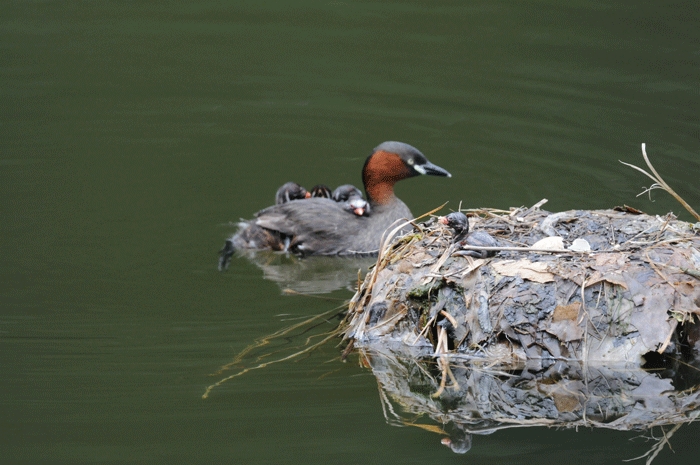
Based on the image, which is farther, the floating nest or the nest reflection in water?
the floating nest

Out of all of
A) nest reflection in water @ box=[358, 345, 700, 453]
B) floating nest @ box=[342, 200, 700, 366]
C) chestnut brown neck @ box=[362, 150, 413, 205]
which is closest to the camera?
nest reflection in water @ box=[358, 345, 700, 453]

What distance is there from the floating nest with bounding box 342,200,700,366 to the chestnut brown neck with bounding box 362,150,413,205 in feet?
9.28

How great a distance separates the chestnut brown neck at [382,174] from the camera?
8297mm

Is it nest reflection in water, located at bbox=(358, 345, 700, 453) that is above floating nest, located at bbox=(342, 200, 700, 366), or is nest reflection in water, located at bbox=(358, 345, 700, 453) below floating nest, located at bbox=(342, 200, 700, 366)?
below

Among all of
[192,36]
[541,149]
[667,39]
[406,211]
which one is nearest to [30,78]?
[192,36]

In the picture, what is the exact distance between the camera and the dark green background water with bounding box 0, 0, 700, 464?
437 cm

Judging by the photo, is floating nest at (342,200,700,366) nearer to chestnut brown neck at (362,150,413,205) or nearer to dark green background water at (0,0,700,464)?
dark green background water at (0,0,700,464)

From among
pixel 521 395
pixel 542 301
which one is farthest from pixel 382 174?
pixel 521 395

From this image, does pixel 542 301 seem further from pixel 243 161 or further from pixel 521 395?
pixel 243 161

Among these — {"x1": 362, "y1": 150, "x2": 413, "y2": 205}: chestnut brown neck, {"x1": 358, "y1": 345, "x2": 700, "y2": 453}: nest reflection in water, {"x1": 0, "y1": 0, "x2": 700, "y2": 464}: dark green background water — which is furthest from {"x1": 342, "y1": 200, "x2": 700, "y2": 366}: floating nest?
{"x1": 362, "y1": 150, "x2": 413, "y2": 205}: chestnut brown neck

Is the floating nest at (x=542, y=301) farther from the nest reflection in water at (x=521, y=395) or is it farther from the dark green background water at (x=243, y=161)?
the dark green background water at (x=243, y=161)

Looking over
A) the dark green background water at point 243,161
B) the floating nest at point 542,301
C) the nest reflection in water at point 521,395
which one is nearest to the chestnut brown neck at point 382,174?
A: the dark green background water at point 243,161

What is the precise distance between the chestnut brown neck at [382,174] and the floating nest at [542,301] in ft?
9.28

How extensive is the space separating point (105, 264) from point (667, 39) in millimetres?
8376
